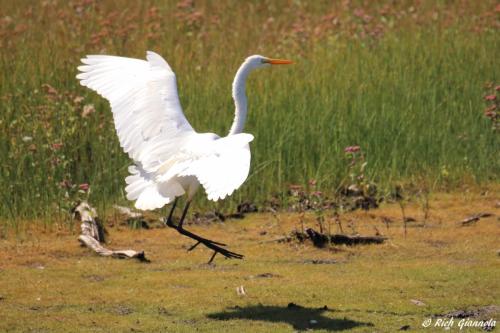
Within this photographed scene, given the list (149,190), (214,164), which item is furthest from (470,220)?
(214,164)

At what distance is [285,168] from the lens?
9789 millimetres

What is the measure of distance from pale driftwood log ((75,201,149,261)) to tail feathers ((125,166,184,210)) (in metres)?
0.95

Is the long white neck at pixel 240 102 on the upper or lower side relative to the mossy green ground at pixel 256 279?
upper

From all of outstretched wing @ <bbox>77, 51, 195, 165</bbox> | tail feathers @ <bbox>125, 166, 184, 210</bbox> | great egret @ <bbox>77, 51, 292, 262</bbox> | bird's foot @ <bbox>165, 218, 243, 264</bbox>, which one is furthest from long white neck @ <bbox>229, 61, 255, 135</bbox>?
bird's foot @ <bbox>165, 218, 243, 264</bbox>

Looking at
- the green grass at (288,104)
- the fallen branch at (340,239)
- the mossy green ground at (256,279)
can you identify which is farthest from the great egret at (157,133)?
the green grass at (288,104)

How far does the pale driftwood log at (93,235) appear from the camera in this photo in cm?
789

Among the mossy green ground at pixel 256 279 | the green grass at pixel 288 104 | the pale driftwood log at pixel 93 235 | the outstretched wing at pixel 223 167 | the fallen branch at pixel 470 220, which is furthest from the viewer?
the green grass at pixel 288 104

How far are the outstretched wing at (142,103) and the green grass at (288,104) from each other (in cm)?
148

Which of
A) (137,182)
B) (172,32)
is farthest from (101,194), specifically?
(172,32)

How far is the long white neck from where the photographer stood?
24.0 feet

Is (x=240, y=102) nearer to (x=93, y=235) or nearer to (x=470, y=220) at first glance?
(x=93, y=235)

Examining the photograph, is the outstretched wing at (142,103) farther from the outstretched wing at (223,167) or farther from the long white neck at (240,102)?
the outstretched wing at (223,167)

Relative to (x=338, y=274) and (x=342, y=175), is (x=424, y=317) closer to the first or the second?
(x=338, y=274)

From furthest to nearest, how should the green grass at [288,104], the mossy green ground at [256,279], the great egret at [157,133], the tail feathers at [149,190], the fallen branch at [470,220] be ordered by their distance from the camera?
the green grass at [288,104] → the fallen branch at [470,220] → the tail feathers at [149,190] → the great egret at [157,133] → the mossy green ground at [256,279]
